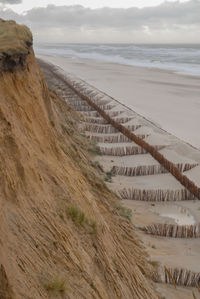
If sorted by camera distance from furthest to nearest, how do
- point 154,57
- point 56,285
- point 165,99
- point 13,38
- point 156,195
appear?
1. point 154,57
2. point 165,99
3. point 156,195
4. point 13,38
5. point 56,285

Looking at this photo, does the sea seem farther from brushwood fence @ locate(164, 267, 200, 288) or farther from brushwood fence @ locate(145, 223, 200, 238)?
brushwood fence @ locate(164, 267, 200, 288)

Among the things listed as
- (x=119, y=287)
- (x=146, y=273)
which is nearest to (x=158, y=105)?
(x=146, y=273)

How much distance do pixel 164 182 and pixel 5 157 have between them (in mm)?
7661

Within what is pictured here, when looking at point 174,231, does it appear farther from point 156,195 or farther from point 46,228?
point 46,228

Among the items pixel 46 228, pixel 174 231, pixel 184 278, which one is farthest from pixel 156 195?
pixel 46 228

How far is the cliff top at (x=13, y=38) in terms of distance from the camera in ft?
22.8

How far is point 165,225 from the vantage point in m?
8.97

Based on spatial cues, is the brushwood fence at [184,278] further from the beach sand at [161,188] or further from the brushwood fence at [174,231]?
the brushwood fence at [174,231]

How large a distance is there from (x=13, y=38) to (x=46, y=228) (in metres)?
4.45

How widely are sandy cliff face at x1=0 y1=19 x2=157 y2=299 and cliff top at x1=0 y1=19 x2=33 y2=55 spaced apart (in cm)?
49

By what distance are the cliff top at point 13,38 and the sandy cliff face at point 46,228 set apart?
491 mm

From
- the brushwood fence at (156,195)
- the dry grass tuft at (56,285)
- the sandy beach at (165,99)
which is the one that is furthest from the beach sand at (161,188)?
the dry grass tuft at (56,285)

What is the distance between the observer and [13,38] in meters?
7.57

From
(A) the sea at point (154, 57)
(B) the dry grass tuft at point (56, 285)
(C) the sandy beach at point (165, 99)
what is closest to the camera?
(B) the dry grass tuft at point (56, 285)
